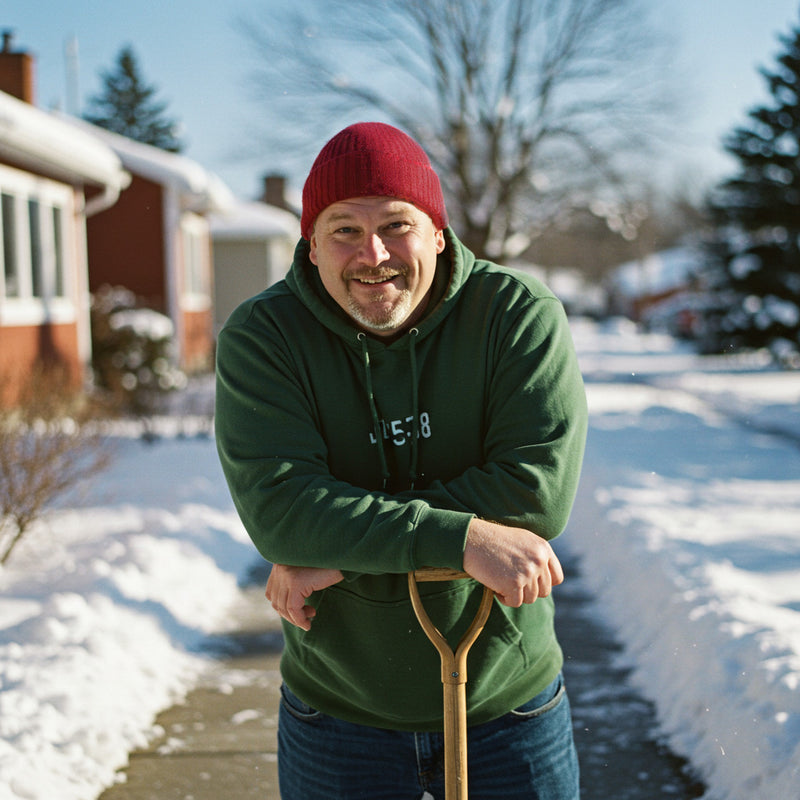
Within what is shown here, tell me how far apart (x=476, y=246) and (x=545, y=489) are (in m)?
30.1

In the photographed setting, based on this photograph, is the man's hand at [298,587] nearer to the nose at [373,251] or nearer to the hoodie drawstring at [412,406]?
the hoodie drawstring at [412,406]

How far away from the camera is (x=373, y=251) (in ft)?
6.42

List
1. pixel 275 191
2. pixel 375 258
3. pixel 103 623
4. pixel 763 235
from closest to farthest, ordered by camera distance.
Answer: pixel 375 258 < pixel 103 623 < pixel 763 235 < pixel 275 191

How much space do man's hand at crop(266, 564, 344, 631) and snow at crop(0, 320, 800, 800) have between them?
1.96 metres

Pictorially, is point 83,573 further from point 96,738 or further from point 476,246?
point 476,246

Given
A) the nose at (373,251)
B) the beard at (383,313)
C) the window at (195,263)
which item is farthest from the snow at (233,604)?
the window at (195,263)

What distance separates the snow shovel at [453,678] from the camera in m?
1.91

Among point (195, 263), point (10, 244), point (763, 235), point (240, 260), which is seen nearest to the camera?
point (10, 244)

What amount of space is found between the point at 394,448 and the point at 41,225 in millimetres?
12539

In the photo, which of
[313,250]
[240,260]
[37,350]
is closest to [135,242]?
[37,350]

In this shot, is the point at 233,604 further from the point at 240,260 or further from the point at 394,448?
the point at 240,260

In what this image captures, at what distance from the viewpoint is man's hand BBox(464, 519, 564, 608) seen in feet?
6.03

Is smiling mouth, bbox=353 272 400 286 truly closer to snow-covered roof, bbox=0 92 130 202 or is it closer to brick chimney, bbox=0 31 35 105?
snow-covered roof, bbox=0 92 130 202

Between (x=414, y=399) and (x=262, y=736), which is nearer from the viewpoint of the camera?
(x=414, y=399)
